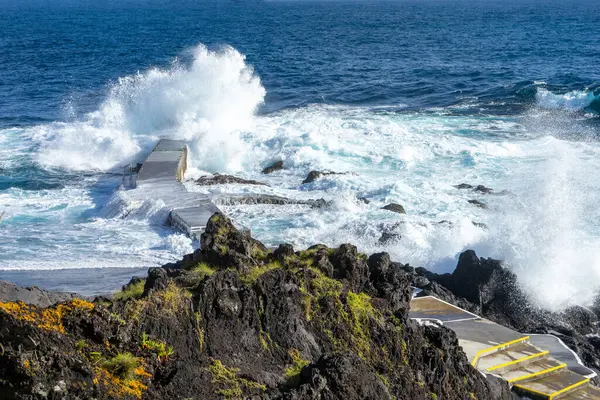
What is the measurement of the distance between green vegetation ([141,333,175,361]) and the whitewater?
964 cm

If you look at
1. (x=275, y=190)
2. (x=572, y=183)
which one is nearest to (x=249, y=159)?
(x=275, y=190)

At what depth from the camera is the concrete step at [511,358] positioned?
32.6ft

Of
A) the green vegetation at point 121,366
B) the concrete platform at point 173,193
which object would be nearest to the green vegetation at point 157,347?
the green vegetation at point 121,366

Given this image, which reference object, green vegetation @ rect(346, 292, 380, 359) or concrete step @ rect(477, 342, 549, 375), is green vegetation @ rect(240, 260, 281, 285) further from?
concrete step @ rect(477, 342, 549, 375)

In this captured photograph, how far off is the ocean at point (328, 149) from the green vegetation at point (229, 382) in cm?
923

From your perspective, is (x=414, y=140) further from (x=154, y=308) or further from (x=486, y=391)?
(x=154, y=308)

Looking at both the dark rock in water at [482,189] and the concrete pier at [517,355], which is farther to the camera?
the dark rock in water at [482,189]

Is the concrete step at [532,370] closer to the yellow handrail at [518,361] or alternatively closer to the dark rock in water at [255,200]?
the yellow handrail at [518,361]

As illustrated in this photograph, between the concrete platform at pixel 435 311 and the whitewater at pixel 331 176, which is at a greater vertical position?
the concrete platform at pixel 435 311

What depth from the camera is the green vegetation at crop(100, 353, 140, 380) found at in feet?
19.6

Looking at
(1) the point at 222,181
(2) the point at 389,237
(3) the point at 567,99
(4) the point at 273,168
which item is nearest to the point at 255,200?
(1) the point at 222,181

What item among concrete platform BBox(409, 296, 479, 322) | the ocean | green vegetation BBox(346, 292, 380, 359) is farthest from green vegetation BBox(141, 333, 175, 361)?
the ocean

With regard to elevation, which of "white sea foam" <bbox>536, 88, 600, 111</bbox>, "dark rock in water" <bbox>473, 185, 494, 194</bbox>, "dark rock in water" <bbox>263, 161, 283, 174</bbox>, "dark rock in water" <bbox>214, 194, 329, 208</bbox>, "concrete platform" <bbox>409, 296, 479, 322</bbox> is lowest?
"white sea foam" <bbox>536, 88, 600, 111</bbox>

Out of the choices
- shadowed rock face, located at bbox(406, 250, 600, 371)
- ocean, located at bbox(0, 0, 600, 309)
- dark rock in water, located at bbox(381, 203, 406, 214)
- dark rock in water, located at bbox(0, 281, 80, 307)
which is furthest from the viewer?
dark rock in water, located at bbox(381, 203, 406, 214)
